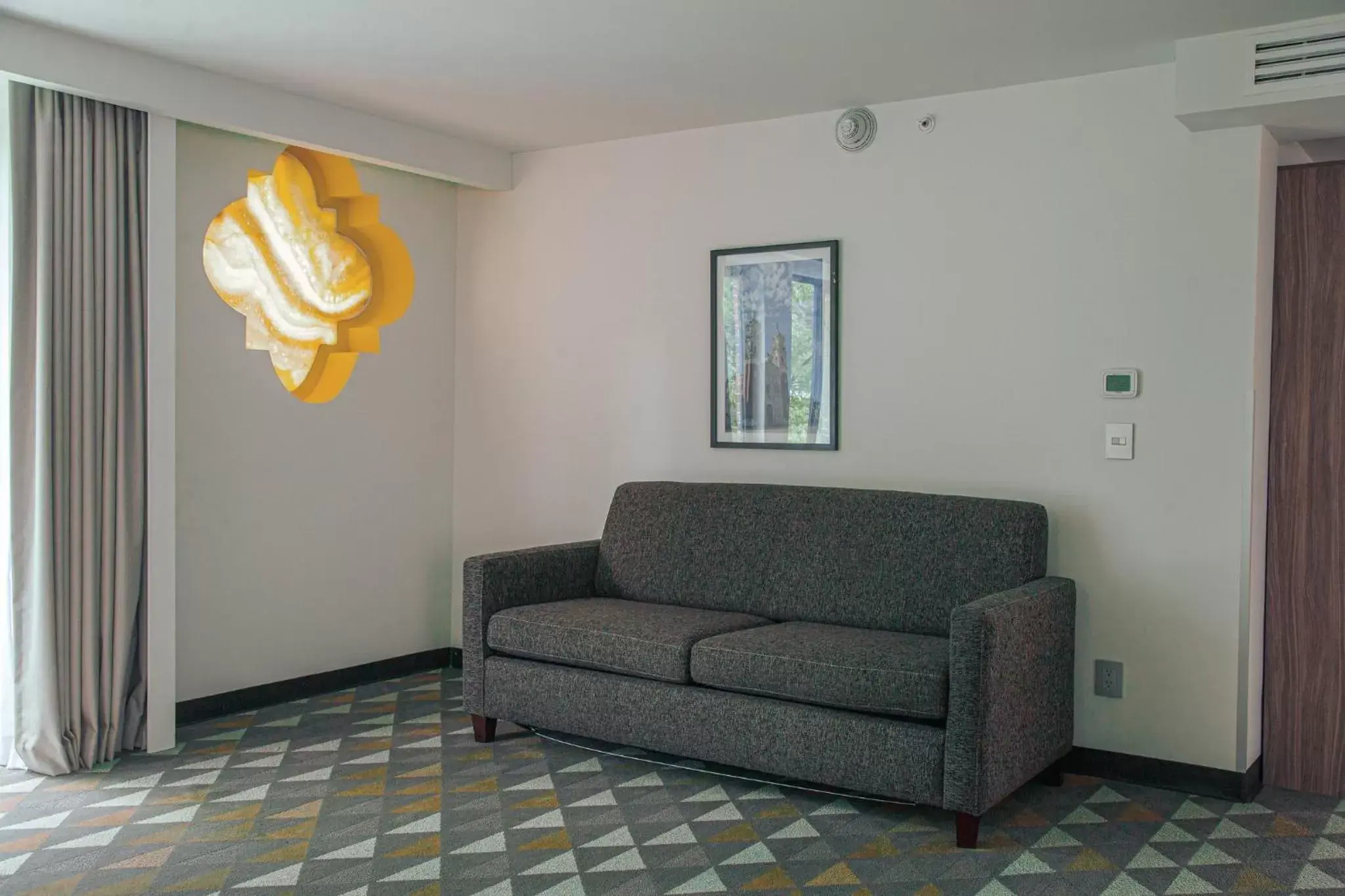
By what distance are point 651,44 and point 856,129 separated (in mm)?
1000

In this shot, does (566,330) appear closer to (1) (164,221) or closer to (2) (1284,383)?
(1) (164,221)

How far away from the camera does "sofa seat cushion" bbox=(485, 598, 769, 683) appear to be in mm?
3799

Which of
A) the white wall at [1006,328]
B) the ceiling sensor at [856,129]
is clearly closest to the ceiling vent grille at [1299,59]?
the white wall at [1006,328]

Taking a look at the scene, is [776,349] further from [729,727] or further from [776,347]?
[729,727]

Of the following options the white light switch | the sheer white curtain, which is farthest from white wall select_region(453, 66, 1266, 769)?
the sheer white curtain

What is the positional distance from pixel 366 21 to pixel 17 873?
2.56 metres

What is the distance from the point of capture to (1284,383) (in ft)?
12.5

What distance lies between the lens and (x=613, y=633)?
12.8ft

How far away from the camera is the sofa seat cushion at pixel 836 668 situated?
3289mm

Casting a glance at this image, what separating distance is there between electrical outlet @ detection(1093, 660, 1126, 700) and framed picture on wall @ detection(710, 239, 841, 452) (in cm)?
123

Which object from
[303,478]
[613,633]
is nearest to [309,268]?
[303,478]

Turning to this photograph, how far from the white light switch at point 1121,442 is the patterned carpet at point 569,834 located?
108 cm

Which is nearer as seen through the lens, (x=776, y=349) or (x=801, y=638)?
(x=801, y=638)

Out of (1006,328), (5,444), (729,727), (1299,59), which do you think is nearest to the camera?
(1299,59)
